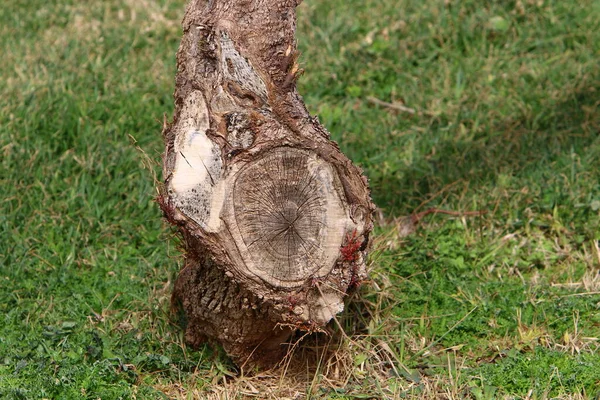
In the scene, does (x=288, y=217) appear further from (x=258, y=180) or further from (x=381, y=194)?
(x=381, y=194)

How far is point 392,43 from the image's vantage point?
19.8 ft

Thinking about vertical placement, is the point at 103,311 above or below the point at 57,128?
below

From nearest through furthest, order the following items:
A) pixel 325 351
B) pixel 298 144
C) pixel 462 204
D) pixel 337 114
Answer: pixel 298 144
pixel 325 351
pixel 462 204
pixel 337 114

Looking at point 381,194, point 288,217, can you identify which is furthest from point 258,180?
point 381,194

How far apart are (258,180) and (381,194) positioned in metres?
1.71

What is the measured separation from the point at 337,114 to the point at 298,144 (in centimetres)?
217

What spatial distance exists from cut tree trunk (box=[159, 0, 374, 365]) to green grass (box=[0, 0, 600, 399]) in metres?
0.36

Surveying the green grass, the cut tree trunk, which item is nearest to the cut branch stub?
the cut tree trunk

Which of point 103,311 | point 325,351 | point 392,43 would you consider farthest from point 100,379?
point 392,43

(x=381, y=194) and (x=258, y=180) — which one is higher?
(x=258, y=180)

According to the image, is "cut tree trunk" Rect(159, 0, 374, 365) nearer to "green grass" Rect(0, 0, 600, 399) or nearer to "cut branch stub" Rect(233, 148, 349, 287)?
"cut branch stub" Rect(233, 148, 349, 287)

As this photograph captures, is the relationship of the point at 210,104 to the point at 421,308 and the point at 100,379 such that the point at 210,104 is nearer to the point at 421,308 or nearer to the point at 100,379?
the point at 100,379

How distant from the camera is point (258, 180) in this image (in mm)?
3336

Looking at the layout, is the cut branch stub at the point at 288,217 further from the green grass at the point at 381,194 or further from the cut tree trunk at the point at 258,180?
the green grass at the point at 381,194
